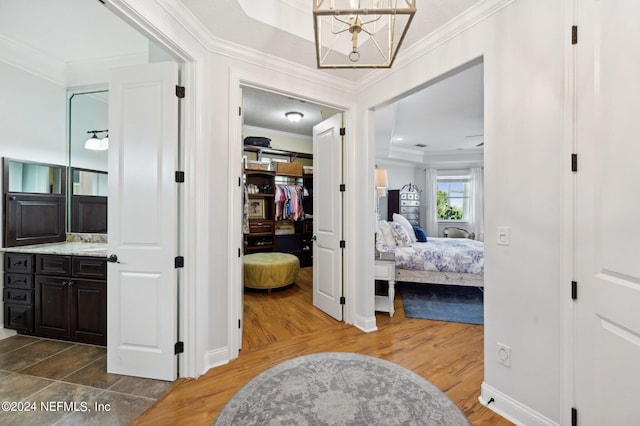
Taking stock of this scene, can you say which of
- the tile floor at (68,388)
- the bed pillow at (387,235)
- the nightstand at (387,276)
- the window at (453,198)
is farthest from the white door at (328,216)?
the window at (453,198)

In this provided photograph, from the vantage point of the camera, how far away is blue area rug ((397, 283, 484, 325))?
3172mm

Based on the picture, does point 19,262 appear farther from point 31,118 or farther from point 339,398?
point 339,398

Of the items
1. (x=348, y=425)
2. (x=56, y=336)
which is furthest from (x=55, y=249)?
(x=348, y=425)

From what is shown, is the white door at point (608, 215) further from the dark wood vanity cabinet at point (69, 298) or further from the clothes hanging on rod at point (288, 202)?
the clothes hanging on rod at point (288, 202)

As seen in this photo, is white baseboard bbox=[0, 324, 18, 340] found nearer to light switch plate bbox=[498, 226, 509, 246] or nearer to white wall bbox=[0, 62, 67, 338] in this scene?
white wall bbox=[0, 62, 67, 338]

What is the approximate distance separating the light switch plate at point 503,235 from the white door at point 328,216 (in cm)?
160

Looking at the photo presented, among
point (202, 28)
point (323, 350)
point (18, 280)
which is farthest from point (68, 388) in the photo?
point (202, 28)

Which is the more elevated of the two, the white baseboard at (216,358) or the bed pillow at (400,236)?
the bed pillow at (400,236)

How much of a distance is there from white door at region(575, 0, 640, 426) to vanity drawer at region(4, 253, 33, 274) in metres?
4.16

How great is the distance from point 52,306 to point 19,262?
1.75 feet

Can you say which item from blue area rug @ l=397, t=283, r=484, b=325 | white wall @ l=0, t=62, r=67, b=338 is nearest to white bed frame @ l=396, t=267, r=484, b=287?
blue area rug @ l=397, t=283, r=484, b=325

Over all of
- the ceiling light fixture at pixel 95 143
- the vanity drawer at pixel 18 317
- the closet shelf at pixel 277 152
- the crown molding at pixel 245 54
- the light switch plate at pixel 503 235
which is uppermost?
the crown molding at pixel 245 54

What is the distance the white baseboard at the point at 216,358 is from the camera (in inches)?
80.7

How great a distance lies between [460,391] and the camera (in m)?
1.82
